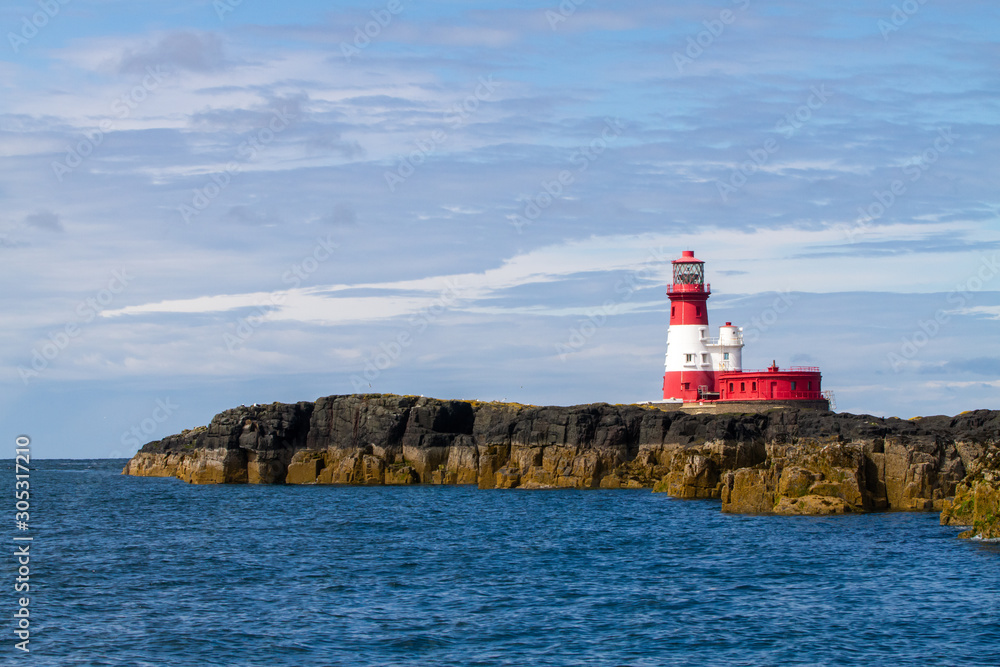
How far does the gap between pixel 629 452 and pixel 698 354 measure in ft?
50.7

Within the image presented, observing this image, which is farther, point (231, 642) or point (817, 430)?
point (817, 430)

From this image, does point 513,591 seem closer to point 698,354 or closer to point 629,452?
point 629,452

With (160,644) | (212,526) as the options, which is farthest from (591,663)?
(212,526)

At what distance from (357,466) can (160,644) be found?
56819mm

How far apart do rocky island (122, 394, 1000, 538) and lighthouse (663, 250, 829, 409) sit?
4.02 metres

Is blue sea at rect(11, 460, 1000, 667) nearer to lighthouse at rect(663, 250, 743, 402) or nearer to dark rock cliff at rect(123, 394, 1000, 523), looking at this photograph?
dark rock cliff at rect(123, 394, 1000, 523)

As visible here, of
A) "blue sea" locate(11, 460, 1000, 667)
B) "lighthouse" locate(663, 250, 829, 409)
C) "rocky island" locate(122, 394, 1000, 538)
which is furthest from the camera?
"lighthouse" locate(663, 250, 829, 409)

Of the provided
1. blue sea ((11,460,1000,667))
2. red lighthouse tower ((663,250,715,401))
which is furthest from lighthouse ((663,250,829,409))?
blue sea ((11,460,1000,667))

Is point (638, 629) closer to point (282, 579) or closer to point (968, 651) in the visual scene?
point (968, 651)

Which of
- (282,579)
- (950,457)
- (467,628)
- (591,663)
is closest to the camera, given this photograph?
(591,663)

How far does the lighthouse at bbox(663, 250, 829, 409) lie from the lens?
8838 cm

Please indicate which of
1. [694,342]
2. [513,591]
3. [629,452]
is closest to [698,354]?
[694,342]

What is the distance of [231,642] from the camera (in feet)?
90.1

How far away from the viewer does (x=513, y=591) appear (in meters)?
34.7
